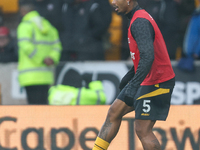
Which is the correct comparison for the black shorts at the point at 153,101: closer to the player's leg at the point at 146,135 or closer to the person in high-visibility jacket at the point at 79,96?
the player's leg at the point at 146,135

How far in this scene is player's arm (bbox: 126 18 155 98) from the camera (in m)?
3.74

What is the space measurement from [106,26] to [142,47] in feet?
11.8

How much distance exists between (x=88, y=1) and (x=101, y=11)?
315 millimetres

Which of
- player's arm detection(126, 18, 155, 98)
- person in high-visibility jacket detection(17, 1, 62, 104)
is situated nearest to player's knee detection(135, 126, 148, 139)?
player's arm detection(126, 18, 155, 98)

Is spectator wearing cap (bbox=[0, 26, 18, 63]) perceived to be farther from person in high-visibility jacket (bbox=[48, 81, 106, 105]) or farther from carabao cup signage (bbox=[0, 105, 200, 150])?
carabao cup signage (bbox=[0, 105, 200, 150])

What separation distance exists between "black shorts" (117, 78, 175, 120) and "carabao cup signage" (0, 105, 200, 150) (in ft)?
3.55

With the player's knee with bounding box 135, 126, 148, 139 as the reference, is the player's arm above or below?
above

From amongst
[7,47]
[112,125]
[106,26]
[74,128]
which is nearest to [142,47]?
[112,125]

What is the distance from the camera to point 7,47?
308 inches

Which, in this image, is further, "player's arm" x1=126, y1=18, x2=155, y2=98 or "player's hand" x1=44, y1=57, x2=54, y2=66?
"player's hand" x1=44, y1=57, x2=54, y2=66

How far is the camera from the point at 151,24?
12.7ft

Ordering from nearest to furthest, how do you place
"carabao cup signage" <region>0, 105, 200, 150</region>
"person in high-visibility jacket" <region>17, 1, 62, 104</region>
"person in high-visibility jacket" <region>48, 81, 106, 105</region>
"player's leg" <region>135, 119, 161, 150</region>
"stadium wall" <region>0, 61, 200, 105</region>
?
"player's leg" <region>135, 119, 161, 150</region> → "carabao cup signage" <region>0, 105, 200, 150</region> → "person in high-visibility jacket" <region>48, 81, 106, 105</region> → "person in high-visibility jacket" <region>17, 1, 62, 104</region> → "stadium wall" <region>0, 61, 200, 105</region>

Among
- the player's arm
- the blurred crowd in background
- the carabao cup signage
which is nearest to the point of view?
the player's arm

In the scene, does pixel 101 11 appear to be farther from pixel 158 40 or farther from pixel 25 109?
pixel 158 40
